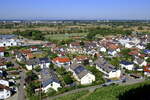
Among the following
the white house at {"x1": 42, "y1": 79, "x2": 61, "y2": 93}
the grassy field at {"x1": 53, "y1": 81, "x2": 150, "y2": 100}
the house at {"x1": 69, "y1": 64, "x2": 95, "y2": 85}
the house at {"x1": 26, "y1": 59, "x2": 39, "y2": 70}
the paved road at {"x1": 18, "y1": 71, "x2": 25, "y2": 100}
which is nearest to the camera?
the grassy field at {"x1": 53, "y1": 81, "x2": 150, "y2": 100}

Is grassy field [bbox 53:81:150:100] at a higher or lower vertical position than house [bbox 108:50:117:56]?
lower

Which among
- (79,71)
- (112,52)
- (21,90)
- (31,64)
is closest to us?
(21,90)

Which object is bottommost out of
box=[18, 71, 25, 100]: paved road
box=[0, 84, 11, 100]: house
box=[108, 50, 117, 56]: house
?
box=[18, 71, 25, 100]: paved road

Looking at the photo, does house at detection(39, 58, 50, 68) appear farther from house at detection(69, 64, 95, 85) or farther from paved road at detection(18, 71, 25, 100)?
house at detection(69, 64, 95, 85)

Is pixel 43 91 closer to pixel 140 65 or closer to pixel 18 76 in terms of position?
pixel 18 76

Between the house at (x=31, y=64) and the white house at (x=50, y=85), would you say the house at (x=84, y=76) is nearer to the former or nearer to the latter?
the white house at (x=50, y=85)

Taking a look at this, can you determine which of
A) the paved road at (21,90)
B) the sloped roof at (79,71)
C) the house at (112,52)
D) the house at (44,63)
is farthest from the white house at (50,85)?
the house at (112,52)

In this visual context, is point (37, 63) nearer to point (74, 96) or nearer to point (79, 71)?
point (79, 71)

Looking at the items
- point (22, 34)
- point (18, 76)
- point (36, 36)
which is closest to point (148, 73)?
point (18, 76)

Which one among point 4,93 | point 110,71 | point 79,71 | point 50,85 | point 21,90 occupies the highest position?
point 79,71

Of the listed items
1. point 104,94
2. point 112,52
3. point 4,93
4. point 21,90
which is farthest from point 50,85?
point 112,52

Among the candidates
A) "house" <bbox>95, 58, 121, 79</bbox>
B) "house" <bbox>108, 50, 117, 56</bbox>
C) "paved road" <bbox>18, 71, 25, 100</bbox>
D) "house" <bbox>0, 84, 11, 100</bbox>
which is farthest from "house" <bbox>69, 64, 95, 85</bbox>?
"house" <bbox>108, 50, 117, 56</bbox>
